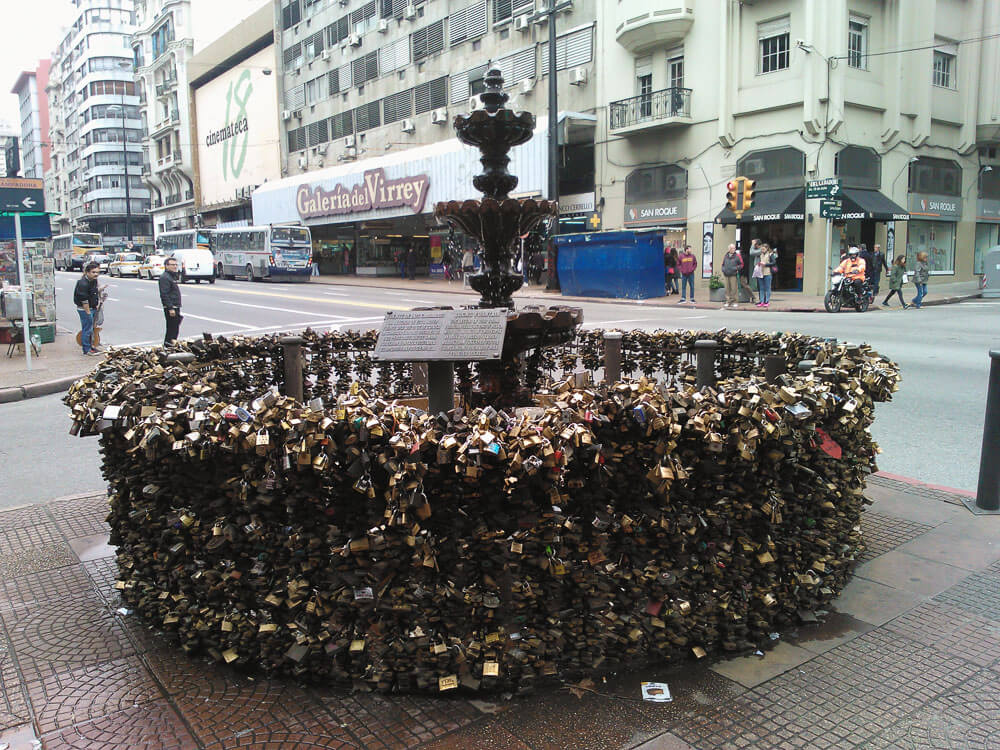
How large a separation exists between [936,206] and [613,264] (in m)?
13.9

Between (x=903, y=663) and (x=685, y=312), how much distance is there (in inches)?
749

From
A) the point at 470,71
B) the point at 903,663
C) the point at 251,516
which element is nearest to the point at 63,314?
the point at 470,71

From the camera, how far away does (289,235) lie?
139 ft

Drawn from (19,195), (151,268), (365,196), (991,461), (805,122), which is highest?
(805,122)

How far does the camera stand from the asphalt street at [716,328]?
7.12 metres

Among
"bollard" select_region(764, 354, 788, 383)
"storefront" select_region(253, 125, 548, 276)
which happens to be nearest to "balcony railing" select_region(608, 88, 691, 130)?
"storefront" select_region(253, 125, 548, 276)

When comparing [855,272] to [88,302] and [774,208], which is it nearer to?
[774,208]

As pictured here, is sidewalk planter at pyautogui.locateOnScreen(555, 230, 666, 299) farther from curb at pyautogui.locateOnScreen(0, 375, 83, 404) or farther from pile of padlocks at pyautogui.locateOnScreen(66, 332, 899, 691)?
pile of padlocks at pyautogui.locateOnScreen(66, 332, 899, 691)

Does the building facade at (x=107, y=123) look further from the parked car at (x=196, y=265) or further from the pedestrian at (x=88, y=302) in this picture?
the pedestrian at (x=88, y=302)

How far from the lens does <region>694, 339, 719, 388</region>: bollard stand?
6.44 metres

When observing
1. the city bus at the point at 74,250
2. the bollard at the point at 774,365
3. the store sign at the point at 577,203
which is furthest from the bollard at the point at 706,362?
the city bus at the point at 74,250

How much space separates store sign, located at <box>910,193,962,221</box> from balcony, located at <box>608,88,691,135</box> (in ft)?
29.6

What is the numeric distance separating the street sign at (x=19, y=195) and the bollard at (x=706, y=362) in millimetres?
12194

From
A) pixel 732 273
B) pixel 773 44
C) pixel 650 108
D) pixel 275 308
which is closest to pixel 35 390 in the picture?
pixel 275 308
